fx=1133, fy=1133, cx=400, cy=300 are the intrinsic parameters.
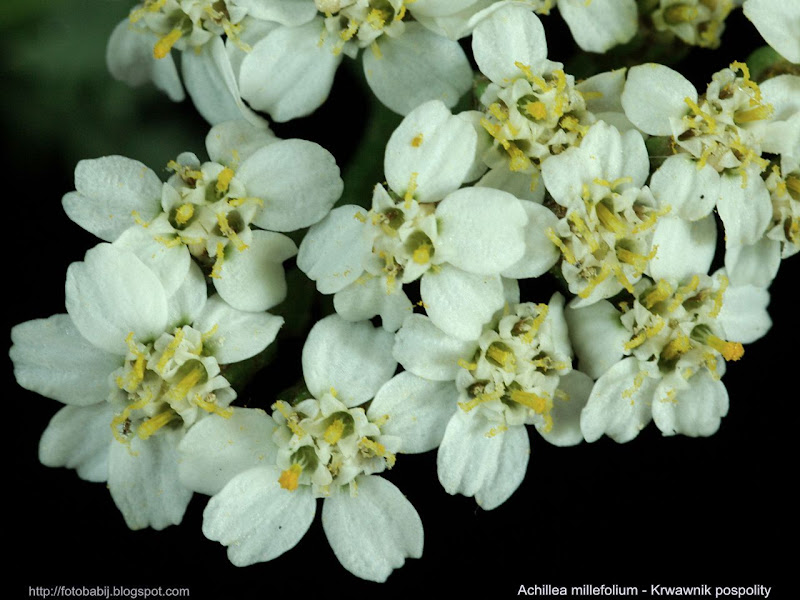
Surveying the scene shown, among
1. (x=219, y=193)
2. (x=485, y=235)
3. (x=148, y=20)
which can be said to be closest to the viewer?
(x=485, y=235)

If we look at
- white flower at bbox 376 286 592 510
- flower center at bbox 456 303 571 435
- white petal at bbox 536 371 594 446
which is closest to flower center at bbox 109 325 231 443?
white flower at bbox 376 286 592 510

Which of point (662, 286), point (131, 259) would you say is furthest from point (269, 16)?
point (662, 286)

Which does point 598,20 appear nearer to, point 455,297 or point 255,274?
point 455,297

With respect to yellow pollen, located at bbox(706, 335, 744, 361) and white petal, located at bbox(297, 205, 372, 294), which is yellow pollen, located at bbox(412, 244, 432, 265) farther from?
yellow pollen, located at bbox(706, 335, 744, 361)

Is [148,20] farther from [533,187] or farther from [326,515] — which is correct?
[326,515]

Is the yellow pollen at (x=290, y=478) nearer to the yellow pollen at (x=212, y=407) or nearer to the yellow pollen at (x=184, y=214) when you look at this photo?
the yellow pollen at (x=212, y=407)

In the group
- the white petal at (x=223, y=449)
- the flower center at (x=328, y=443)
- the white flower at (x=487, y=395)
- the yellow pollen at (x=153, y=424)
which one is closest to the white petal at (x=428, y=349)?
the white flower at (x=487, y=395)
